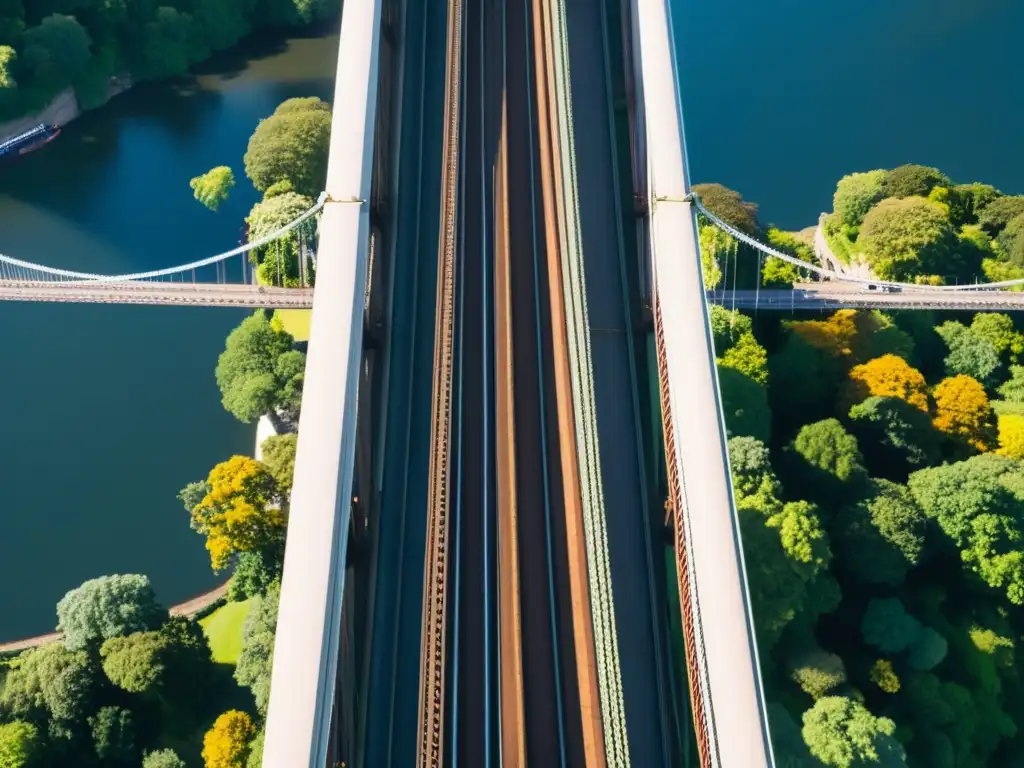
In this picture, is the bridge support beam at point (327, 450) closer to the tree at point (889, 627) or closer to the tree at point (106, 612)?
the tree at point (106, 612)

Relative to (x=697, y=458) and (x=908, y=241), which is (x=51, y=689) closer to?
(x=697, y=458)

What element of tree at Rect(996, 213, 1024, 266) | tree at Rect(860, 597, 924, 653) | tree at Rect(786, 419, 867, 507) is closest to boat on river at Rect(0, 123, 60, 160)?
tree at Rect(786, 419, 867, 507)

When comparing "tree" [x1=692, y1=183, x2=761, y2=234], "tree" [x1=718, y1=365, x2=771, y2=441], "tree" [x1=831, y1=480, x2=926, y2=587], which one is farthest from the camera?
"tree" [x1=692, y1=183, x2=761, y2=234]

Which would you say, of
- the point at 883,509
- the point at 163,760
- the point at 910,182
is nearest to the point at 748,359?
the point at 883,509

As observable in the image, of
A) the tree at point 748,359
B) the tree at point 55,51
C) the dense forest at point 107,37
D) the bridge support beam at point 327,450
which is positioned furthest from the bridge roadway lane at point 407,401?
the dense forest at point 107,37

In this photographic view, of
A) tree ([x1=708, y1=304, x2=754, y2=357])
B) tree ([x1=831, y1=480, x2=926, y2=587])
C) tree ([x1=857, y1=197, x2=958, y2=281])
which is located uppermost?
tree ([x1=857, y1=197, x2=958, y2=281])

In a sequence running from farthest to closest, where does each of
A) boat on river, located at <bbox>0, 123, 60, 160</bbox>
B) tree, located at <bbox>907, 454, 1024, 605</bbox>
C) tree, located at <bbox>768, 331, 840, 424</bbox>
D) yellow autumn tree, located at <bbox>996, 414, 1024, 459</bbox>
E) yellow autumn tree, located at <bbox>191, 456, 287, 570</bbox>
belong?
boat on river, located at <bbox>0, 123, 60, 160</bbox> < tree, located at <bbox>768, 331, 840, 424</bbox> < yellow autumn tree, located at <bbox>996, 414, 1024, 459</bbox> < tree, located at <bbox>907, 454, 1024, 605</bbox> < yellow autumn tree, located at <bbox>191, 456, 287, 570</bbox>

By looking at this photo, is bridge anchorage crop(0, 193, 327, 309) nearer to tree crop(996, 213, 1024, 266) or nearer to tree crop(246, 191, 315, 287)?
tree crop(246, 191, 315, 287)
